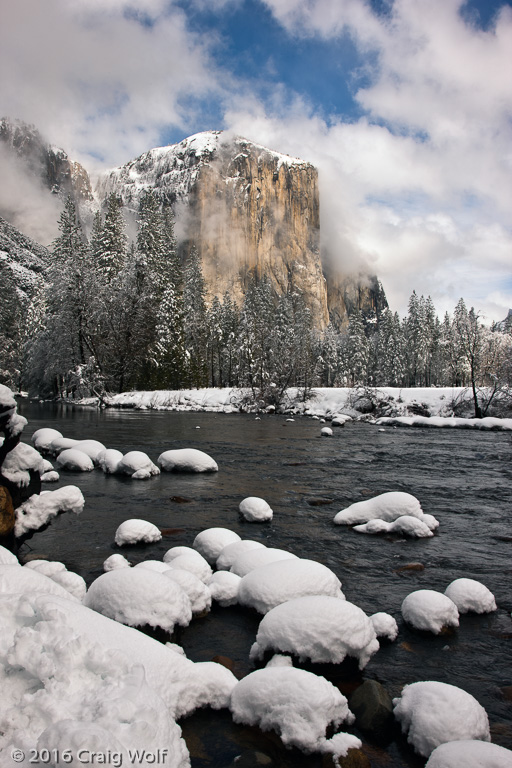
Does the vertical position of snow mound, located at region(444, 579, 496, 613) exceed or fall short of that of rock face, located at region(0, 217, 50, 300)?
it falls short

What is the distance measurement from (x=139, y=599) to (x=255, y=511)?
3894mm

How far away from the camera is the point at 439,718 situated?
9.58ft

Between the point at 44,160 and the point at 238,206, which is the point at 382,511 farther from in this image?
the point at 44,160

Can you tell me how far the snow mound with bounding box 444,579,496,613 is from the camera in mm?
4711

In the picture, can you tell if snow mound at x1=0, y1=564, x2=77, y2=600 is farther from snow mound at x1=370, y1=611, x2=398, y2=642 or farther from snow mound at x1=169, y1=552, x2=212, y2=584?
snow mound at x1=370, y1=611, x2=398, y2=642

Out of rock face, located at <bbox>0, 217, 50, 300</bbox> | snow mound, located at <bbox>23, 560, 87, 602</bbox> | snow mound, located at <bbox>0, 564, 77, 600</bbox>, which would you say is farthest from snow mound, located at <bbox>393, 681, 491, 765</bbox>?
rock face, located at <bbox>0, 217, 50, 300</bbox>

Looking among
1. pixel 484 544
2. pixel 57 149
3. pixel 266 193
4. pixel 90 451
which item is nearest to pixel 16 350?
pixel 90 451

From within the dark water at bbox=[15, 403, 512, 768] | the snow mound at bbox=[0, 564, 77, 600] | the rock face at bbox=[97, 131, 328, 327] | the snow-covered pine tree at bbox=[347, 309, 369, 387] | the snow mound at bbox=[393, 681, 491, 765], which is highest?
the rock face at bbox=[97, 131, 328, 327]

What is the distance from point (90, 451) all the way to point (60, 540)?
612 cm

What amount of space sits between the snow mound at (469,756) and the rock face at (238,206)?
122 m

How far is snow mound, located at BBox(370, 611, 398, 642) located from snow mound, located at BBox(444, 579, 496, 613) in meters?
0.95

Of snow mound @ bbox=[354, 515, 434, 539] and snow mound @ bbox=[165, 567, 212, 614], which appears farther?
snow mound @ bbox=[354, 515, 434, 539]

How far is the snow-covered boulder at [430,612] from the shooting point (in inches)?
169

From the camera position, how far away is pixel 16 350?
55.0 meters
